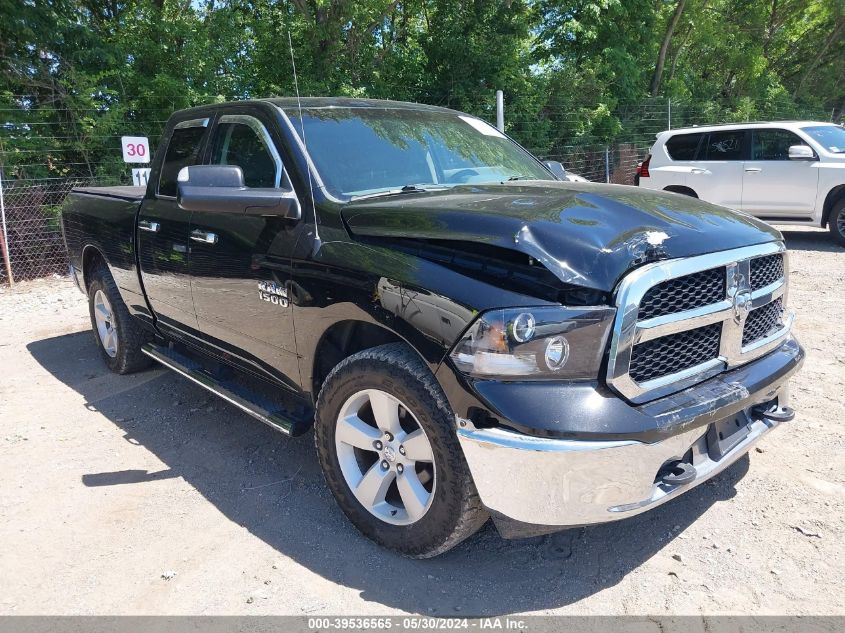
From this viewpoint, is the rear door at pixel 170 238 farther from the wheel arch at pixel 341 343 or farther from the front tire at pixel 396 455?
the front tire at pixel 396 455

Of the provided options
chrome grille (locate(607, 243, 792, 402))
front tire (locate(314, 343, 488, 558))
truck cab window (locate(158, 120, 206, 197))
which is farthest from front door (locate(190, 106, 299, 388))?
chrome grille (locate(607, 243, 792, 402))

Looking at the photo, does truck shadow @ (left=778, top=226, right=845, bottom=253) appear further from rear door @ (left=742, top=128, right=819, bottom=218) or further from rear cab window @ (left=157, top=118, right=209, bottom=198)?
rear cab window @ (left=157, top=118, right=209, bottom=198)

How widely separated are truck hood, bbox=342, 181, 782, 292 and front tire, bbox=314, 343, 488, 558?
1.82ft

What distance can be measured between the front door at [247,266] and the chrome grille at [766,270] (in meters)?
2.10

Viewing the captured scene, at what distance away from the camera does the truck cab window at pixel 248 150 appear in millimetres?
3549

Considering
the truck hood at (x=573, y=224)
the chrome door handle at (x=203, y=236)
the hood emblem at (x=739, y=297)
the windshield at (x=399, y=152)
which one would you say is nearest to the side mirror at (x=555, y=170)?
the windshield at (x=399, y=152)

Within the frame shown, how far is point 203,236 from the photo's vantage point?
384cm

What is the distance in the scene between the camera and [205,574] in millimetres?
2906

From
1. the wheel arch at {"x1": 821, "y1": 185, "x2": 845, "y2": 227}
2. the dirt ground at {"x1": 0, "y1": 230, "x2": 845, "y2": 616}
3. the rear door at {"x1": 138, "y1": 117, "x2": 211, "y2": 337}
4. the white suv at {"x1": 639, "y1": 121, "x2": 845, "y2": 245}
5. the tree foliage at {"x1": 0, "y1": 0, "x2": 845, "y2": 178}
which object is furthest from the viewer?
the tree foliage at {"x1": 0, "y1": 0, "x2": 845, "y2": 178}

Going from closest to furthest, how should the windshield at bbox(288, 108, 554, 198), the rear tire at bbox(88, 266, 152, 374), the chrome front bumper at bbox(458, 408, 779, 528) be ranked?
1. the chrome front bumper at bbox(458, 408, 779, 528)
2. the windshield at bbox(288, 108, 554, 198)
3. the rear tire at bbox(88, 266, 152, 374)

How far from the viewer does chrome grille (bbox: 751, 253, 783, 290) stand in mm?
2975

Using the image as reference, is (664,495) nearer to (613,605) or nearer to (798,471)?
(613,605)

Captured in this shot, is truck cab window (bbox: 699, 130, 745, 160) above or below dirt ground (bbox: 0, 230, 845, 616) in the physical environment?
above

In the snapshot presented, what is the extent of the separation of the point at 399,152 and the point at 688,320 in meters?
1.83
